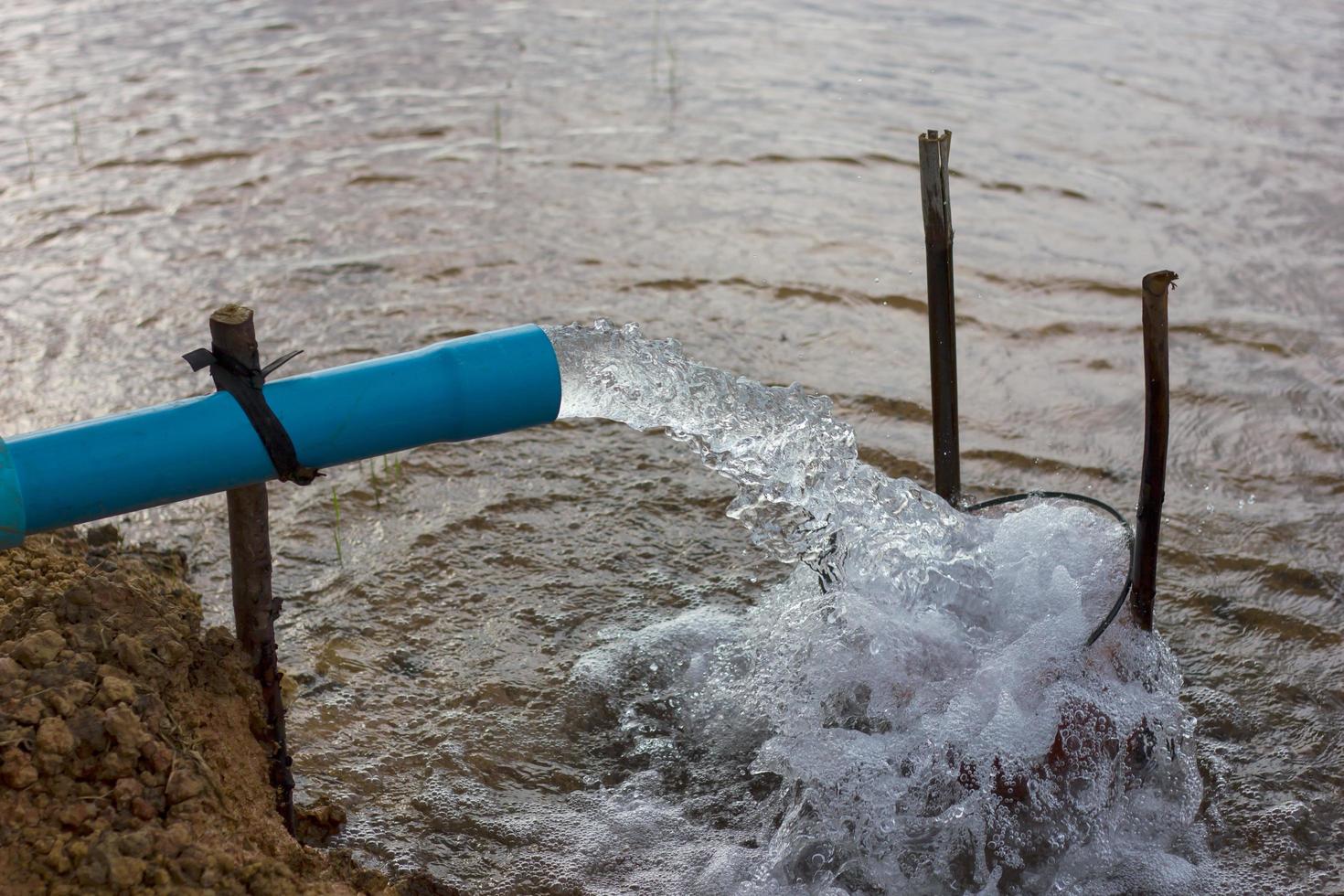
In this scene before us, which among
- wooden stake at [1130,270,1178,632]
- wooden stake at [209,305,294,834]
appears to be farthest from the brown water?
wooden stake at [1130,270,1178,632]

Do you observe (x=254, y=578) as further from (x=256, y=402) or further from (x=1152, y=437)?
(x=1152, y=437)

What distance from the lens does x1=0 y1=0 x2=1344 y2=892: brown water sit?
326cm

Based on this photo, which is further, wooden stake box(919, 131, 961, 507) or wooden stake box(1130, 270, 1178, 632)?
wooden stake box(919, 131, 961, 507)

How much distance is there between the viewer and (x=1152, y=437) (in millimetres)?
2654

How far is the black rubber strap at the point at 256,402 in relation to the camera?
6.92 ft

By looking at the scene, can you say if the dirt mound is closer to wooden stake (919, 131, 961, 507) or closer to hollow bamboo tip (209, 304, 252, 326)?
hollow bamboo tip (209, 304, 252, 326)

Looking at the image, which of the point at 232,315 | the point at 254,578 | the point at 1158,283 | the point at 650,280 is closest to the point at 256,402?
the point at 232,315

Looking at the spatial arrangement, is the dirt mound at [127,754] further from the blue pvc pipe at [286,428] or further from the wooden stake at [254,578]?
the blue pvc pipe at [286,428]

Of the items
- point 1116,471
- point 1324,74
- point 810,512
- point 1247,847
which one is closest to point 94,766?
point 810,512

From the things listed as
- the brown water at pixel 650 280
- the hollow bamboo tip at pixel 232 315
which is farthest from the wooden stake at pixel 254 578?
the brown water at pixel 650 280

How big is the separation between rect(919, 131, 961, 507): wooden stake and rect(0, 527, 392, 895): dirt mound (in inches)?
64.5

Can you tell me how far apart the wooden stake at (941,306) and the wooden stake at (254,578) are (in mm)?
1528

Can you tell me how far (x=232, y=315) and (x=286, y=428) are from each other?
0.76 ft

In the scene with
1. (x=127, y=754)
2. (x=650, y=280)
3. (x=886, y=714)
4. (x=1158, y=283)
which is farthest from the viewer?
(x=650, y=280)
